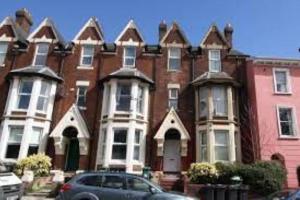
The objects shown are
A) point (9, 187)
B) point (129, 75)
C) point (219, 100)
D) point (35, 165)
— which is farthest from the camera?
point (219, 100)

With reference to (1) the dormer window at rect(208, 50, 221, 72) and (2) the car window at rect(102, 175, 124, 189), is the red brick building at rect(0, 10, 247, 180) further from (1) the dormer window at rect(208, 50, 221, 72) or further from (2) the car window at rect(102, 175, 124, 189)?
(2) the car window at rect(102, 175, 124, 189)

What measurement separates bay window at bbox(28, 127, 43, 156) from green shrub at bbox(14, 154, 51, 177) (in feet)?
5.03

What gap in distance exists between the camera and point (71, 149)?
2416 centimetres

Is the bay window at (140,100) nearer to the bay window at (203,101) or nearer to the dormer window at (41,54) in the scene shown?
the bay window at (203,101)

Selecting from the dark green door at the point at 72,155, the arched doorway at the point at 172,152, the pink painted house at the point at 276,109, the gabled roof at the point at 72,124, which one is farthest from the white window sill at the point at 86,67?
the pink painted house at the point at 276,109

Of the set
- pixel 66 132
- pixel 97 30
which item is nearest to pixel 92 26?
pixel 97 30

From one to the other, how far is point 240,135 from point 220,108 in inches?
97.1

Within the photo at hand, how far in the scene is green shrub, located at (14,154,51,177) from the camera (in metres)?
20.8

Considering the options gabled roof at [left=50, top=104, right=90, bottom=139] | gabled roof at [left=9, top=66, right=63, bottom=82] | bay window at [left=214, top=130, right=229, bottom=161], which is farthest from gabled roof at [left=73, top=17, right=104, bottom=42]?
bay window at [left=214, top=130, right=229, bottom=161]

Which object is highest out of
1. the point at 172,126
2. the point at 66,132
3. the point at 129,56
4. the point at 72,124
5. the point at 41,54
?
the point at 129,56

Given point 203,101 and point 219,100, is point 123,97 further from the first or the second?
point 219,100

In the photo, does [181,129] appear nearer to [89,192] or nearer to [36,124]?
[36,124]

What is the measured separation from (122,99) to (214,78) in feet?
23.1

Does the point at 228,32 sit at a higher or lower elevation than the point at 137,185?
higher
